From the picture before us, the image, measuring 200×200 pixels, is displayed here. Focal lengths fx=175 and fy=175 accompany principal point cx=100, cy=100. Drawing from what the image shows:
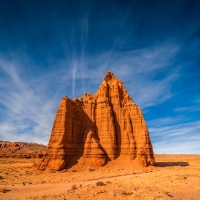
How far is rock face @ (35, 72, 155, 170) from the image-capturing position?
36062 millimetres

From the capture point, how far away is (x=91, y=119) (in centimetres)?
4366

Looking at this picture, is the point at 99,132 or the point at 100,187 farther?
the point at 99,132

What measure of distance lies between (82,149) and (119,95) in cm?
1827

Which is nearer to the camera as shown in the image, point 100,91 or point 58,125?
point 58,125

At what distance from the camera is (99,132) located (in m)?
42.5

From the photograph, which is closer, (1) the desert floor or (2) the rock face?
(1) the desert floor

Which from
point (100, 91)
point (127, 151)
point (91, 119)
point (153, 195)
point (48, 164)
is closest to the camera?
point (153, 195)

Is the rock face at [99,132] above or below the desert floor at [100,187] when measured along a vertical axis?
above

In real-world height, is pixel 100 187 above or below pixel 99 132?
below

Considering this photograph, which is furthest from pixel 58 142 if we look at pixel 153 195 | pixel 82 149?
pixel 153 195

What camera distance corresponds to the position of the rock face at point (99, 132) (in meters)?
36.1

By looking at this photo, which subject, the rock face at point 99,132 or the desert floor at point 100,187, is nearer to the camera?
the desert floor at point 100,187

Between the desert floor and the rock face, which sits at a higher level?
the rock face

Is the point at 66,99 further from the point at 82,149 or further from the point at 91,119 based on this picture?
the point at 82,149
